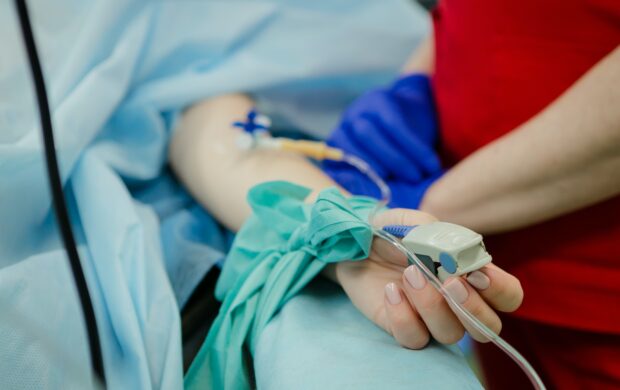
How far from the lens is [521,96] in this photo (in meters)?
0.62

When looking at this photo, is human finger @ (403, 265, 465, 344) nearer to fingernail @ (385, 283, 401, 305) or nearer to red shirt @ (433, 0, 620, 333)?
fingernail @ (385, 283, 401, 305)

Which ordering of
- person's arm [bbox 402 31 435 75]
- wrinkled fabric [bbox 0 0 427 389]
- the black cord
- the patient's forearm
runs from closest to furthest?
the black cord, wrinkled fabric [bbox 0 0 427 389], the patient's forearm, person's arm [bbox 402 31 435 75]

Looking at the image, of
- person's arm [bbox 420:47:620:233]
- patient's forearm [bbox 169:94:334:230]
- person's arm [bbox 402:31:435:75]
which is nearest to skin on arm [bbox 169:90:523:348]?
patient's forearm [bbox 169:94:334:230]

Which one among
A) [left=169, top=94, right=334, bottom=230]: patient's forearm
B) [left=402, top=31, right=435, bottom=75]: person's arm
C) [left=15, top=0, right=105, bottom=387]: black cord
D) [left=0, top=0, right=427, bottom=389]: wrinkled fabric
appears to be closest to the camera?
[left=15, top=0, right=105, bottom=387]: black cord

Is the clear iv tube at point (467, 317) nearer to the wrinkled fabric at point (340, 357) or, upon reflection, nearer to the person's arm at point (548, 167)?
the wrinkled fabric at point (340, 357)

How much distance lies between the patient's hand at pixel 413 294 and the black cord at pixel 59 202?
219mm

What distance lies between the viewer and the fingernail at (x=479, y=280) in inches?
16.0

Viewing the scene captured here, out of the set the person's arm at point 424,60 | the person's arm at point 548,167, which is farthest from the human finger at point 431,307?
the person's arm at point 424,60

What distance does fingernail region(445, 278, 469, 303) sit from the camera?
403mm

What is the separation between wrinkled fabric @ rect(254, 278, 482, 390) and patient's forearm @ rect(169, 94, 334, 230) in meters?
0.18

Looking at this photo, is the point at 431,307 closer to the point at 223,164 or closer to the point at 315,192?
the point at 315,192

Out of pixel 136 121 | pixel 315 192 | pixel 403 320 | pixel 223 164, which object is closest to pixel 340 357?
pixel 403 320

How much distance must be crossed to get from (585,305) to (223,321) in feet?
1.24

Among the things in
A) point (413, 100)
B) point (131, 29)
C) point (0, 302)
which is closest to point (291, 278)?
point (0, 302)
